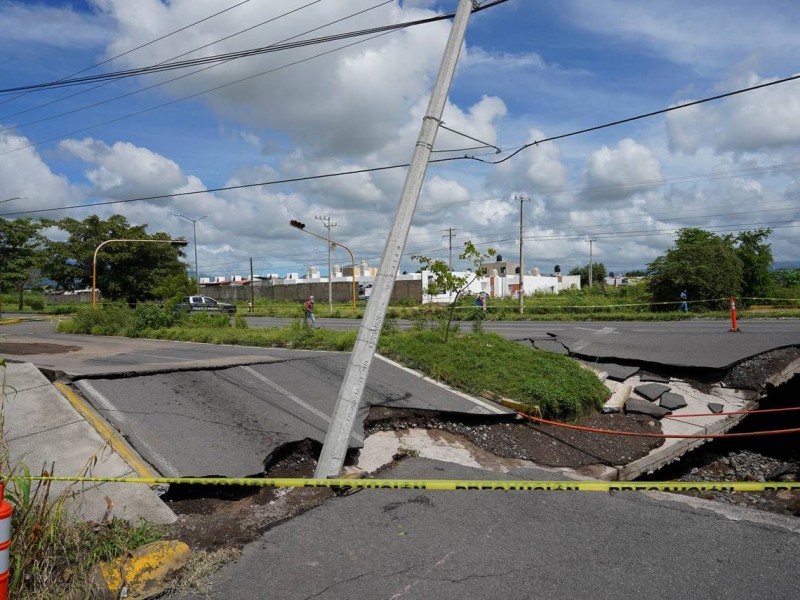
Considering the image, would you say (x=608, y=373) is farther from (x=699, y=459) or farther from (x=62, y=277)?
(x=62, y=277)

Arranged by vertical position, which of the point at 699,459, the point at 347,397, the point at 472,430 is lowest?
the point at 699,459

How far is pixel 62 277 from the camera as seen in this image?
46.6m

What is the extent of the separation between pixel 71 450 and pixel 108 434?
1.49 feet

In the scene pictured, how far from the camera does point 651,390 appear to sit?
11867 mm

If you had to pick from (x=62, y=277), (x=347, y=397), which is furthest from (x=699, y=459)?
(x=62, y=277)

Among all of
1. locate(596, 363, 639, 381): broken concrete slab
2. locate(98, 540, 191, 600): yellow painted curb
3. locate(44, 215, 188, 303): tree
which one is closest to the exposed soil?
locate(98, 540, 191, 600): yellow painted curb

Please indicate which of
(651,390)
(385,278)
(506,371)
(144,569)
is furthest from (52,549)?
(651,390)

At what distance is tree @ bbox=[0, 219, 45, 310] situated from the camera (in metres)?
42.2

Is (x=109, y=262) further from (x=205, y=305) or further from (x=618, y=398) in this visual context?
(x=618, y=398)

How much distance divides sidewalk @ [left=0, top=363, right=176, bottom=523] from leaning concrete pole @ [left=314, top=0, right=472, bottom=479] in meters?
Answer: 1.67

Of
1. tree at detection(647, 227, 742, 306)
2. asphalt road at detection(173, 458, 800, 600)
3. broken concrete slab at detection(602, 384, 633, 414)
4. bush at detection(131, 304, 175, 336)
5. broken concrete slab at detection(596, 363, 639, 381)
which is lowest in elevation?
broken concrete slab at detection(602, 384, 633, 414)

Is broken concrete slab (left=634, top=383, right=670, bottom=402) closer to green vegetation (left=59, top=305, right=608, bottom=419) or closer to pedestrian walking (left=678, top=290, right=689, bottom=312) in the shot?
green vegetation (left=59, top=305, right=608, bottom=419)

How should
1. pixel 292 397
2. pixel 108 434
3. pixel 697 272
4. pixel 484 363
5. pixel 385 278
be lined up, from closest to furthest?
pixel 108 434
pixel 385 278
pixel 292 397
pixel 484 363
pixel 697 272

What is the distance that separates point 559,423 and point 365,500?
198 inches
